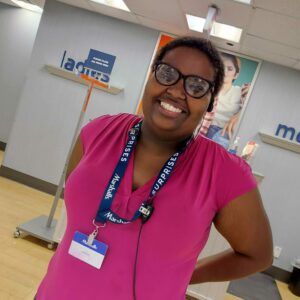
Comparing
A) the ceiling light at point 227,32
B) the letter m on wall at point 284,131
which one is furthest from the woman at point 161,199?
the letter m on wall at point 284,131

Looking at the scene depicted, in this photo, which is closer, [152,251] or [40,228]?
[152,251]

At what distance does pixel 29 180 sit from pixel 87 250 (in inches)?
165

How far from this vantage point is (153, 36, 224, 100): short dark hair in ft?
2.63

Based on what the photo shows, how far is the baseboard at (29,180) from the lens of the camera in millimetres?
4578

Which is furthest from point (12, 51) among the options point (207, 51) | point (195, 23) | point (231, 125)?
point (207, 51)

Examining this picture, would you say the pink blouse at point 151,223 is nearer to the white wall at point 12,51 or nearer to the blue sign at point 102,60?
the blue sign at point 102,60

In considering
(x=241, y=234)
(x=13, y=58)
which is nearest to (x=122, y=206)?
(x=241, y=234)

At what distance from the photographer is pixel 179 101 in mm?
775

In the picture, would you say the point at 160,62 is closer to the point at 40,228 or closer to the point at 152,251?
the point at 152,251

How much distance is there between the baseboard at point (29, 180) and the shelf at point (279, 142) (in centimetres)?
288

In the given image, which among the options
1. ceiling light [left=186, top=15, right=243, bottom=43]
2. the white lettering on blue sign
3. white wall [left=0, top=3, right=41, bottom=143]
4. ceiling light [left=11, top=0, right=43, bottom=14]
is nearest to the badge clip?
ceiling light [left=186, top=15, right=243, bottom=43]

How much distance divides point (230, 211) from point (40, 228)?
109 inches

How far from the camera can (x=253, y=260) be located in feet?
3.01

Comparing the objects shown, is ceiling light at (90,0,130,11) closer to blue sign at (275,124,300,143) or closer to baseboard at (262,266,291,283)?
blue sign at (275,124,300,143)
